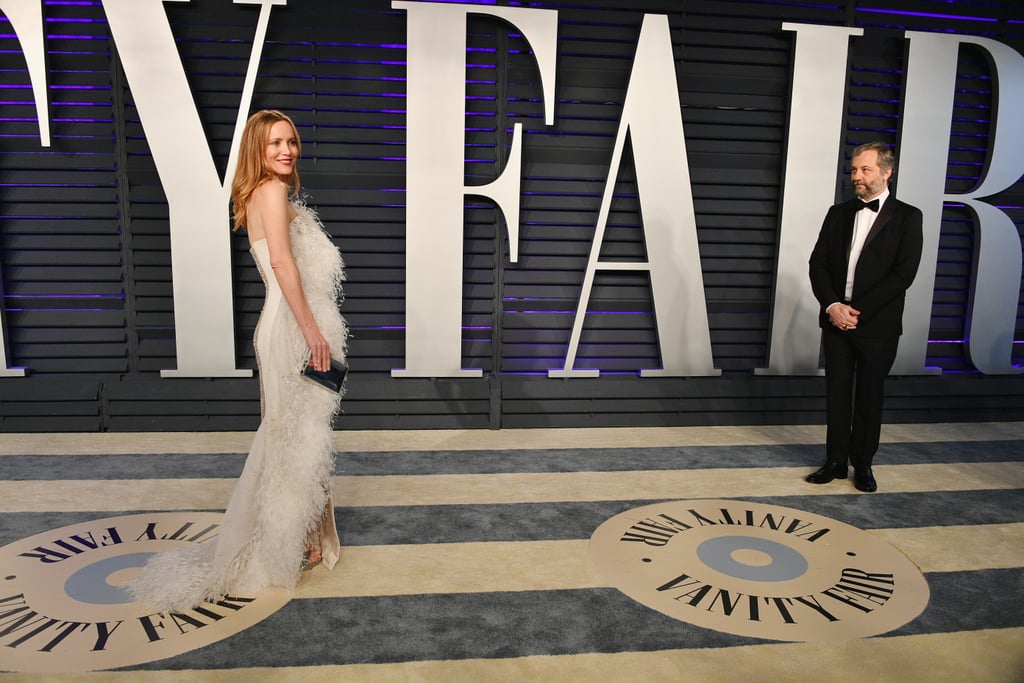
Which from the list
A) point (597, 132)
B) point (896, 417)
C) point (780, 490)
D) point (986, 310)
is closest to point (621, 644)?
point (780, 490)

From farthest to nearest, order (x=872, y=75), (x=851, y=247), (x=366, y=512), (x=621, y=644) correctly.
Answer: (x=872, y=75), (x=851, y=247), (x=366, y=512), (x=621, y=644)

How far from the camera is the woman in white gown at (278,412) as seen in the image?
2715mm

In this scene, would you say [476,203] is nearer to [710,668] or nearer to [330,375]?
[330,375]

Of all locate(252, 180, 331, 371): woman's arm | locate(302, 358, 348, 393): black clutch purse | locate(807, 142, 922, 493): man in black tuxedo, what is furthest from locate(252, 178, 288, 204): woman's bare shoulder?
locate(807, 142, 922, 493): man in black tuxedo

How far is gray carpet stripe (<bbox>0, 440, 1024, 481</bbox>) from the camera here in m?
4.13

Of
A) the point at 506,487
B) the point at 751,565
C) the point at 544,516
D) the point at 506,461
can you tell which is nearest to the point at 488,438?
the point at 506,461

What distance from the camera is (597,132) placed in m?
5.03

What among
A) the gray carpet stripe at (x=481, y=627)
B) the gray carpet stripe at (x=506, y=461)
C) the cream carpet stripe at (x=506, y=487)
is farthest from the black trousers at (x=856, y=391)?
the gray carpet stripe at (x=481, y=627)

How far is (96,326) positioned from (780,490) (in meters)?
4.17

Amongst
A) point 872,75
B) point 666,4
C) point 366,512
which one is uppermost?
point 666,4

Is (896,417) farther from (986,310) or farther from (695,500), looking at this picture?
(695,500)

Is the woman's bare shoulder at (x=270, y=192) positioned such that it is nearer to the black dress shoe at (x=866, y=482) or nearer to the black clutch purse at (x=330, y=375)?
the black clutch purse at (x=330, y=375)

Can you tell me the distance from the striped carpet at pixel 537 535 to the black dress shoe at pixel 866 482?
0.06m

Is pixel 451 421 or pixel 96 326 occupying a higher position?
pixel 96 326
